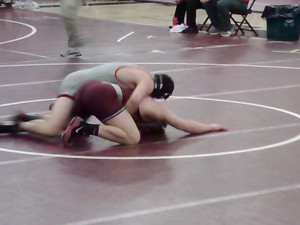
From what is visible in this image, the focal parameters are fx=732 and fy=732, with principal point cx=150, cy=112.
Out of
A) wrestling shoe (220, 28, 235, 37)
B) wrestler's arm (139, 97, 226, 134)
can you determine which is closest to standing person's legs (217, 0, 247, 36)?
→ wrestling shoe (220, 28, 235, 37)

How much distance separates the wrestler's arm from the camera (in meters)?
6.16

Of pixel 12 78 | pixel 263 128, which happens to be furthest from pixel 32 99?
pixel 263 128

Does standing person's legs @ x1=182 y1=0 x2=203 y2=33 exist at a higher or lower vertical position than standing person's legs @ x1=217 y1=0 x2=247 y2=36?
lower

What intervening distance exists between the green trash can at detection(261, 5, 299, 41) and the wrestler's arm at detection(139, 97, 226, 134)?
7.38 m

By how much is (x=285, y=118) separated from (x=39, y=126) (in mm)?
2415

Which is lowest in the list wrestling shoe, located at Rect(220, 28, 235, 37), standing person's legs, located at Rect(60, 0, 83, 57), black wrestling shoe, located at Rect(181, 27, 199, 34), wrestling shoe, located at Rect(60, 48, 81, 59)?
black wrestling shoe, located at Rect(181, 27, 199, 34)

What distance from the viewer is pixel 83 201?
4684 millimetres

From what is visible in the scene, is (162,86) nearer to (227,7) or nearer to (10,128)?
(10,128)

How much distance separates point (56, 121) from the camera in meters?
6.21

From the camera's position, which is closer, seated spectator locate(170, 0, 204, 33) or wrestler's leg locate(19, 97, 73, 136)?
wrestler's leg locate(19, 97, 73, 136)

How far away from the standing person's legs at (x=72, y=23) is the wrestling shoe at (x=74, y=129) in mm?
5463

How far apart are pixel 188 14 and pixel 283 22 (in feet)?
7.12

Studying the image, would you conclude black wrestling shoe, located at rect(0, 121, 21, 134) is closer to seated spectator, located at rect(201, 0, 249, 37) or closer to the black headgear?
the black headgear

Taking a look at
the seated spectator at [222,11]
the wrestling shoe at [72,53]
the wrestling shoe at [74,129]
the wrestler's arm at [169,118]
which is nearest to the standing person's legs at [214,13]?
the seated spectator at [222,11]
